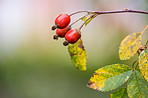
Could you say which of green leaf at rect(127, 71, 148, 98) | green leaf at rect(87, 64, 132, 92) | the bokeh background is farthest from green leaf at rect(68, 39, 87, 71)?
the bokeh background

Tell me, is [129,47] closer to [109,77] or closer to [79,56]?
[109,77]

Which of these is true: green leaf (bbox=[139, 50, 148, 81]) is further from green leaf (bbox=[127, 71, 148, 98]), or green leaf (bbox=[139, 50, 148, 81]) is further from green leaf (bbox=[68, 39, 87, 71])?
green leaf (bbox=[68, 39, 87, 71])

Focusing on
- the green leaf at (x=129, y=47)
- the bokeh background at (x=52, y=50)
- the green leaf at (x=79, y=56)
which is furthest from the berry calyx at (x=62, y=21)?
the bokeh background at (x=52, y=50)

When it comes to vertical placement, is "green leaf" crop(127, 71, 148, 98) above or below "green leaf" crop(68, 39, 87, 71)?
below

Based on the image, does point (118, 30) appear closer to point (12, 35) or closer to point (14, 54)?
point (14, 54)

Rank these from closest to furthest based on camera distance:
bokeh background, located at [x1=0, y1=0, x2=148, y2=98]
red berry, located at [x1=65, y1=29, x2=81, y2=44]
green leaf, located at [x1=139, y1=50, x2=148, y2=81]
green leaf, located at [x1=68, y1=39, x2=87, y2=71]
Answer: green leaf, located at [x1=139, y1=50, x2=148, y2=81]
red berry, located at [x1=65, y1=29, x2=81, y2=44]
green leaf, located at [x1=68, y1=39, x2=87, y2=71]
bokeh background, located at [x1=0, y1=0, x2=148, y2=98]

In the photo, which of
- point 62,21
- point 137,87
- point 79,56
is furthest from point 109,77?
point 62,21
